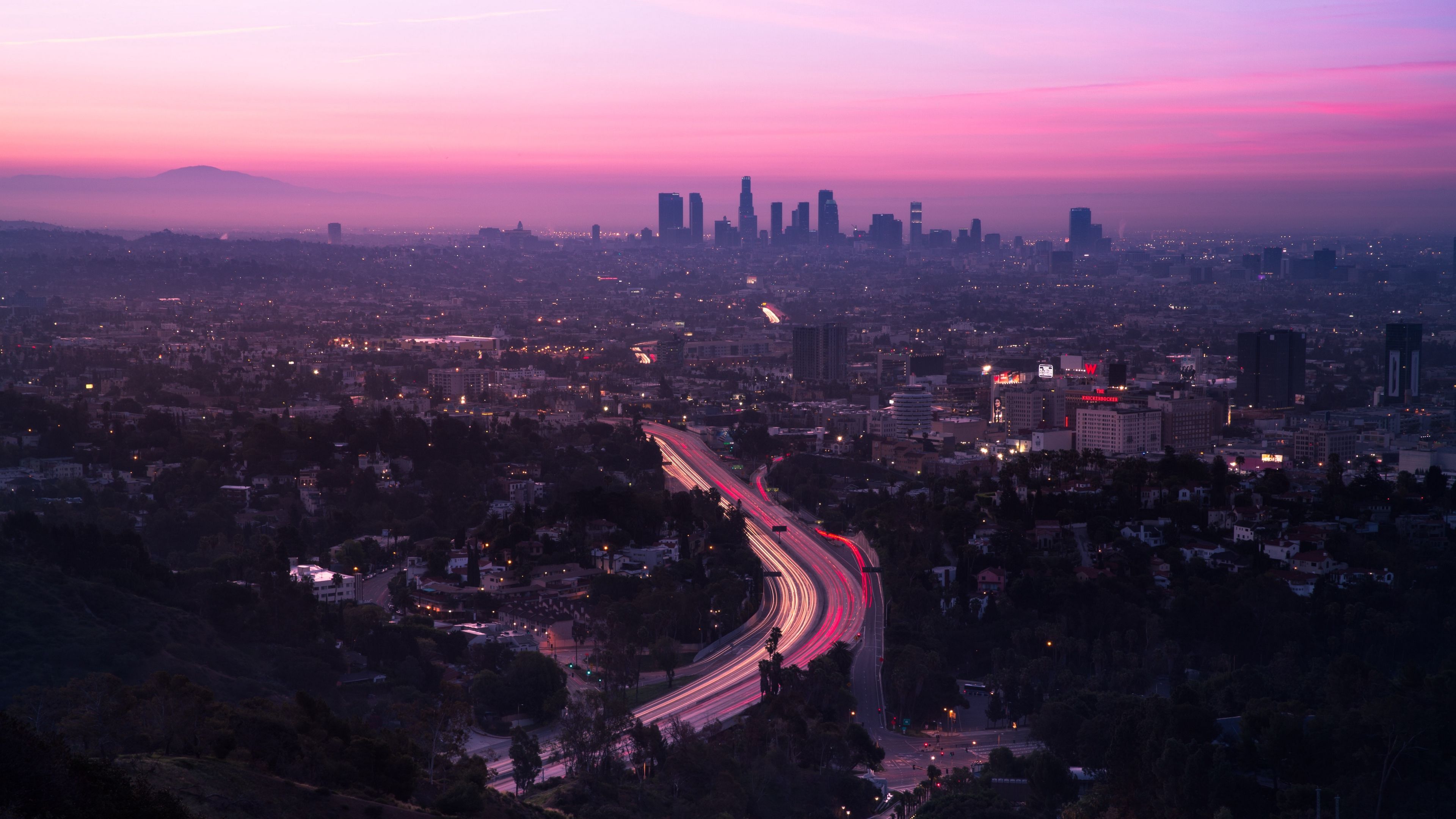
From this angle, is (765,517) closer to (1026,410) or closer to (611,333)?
(1026,410)

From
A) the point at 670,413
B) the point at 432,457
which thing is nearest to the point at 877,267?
the point at 670,413

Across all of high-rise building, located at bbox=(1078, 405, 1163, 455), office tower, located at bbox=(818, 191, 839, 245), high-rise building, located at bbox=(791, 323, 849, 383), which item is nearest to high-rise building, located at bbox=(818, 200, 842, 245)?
office tower, located at bbox=(818, 191, 839, 245)

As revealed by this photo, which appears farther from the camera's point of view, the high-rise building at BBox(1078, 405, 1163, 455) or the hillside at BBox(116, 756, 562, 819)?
the high-rise building at BBox(1078, 405, 1163, 455)

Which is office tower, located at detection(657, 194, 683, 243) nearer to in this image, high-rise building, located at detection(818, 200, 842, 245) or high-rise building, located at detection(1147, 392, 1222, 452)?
high-rise building, located at detection(818, 200, 842, 245)

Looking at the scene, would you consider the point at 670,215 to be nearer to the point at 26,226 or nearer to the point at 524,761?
the point at 26,226

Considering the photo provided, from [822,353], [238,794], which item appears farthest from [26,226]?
[238,794]

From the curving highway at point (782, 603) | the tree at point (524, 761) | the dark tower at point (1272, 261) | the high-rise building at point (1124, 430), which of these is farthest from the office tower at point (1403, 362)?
the dark tower at point (1272, 261)
